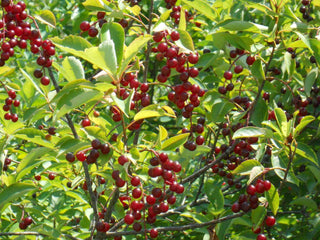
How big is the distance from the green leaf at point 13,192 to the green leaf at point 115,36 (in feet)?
2.48

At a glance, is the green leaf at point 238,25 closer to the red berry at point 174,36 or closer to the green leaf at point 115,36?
the red berry at point 174,36

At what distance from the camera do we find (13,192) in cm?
211

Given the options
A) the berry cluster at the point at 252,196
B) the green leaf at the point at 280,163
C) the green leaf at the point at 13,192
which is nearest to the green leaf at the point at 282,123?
the green leaf at the point at 280,163

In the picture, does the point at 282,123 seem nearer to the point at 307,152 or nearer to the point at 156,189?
the point at 307,152

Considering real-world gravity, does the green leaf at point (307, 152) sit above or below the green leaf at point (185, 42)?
below

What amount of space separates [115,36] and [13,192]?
84 centimetres

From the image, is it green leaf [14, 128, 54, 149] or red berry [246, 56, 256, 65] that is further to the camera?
red berry [246, 56, 256, 65]

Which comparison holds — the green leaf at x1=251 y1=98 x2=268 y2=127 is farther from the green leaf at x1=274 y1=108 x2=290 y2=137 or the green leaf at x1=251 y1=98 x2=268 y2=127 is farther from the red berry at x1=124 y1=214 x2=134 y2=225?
the red berry at x1=124 y1=214 x2=134 y2=225

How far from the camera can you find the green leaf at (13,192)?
209 centimetres

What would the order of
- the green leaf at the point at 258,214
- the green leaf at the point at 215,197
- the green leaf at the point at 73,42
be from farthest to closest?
the green leaf at the point at 215,197, the green leaf at the point at 258,214, the green leaf at the point at 73,42

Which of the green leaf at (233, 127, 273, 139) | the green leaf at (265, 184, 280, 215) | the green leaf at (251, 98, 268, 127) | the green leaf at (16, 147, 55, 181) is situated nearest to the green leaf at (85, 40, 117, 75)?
the green leaf at (16, 147, 55, 181)

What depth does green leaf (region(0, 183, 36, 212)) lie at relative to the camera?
2090 millimetres

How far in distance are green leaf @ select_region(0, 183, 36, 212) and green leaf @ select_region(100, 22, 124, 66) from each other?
0.75 metres

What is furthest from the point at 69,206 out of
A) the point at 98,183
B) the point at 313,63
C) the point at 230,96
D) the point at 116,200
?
the point at 313,63
